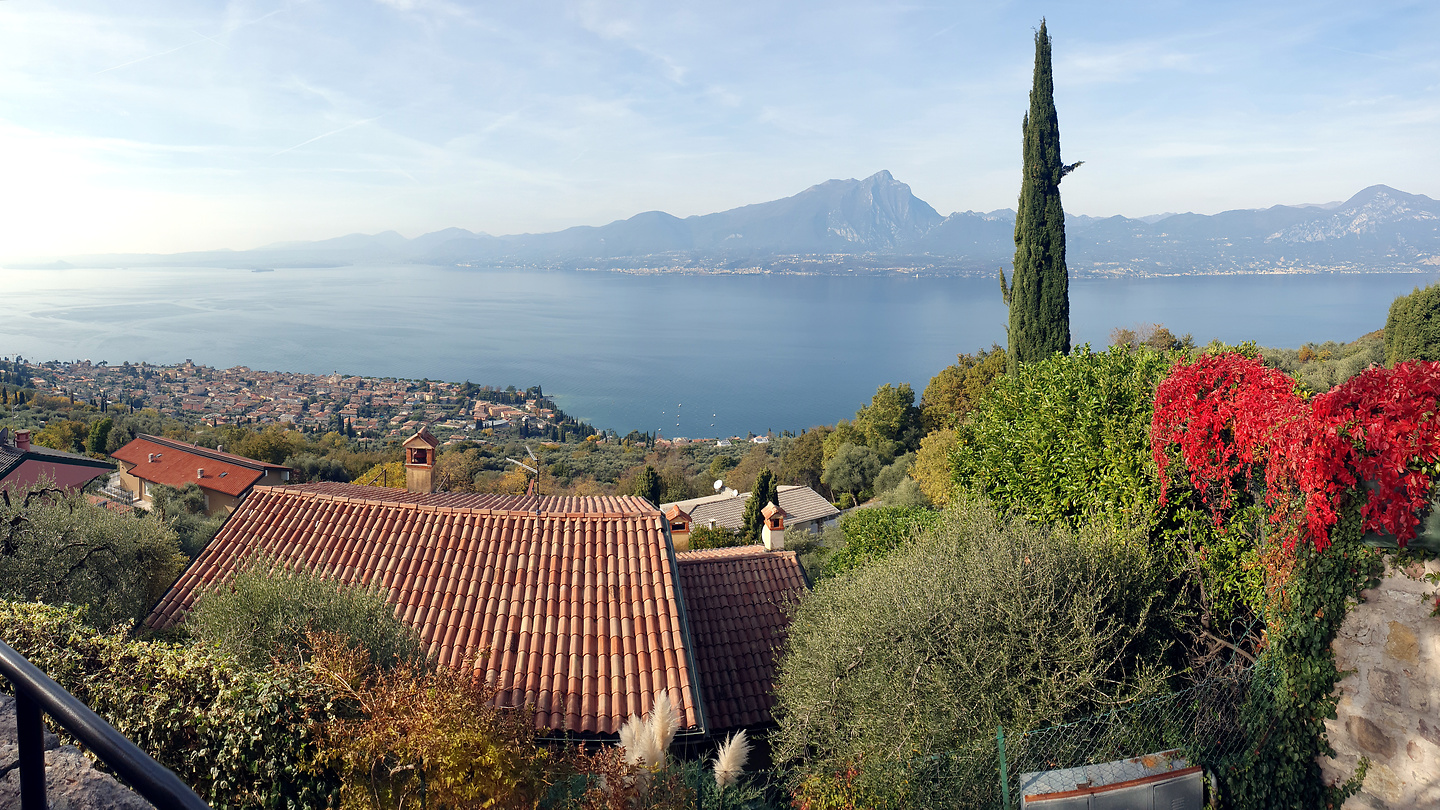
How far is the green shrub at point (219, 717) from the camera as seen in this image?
445 centimetres

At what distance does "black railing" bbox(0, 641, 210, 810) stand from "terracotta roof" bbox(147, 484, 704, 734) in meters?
6.44

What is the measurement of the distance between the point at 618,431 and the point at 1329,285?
158 m

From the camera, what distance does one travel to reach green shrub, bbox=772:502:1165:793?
514 cm

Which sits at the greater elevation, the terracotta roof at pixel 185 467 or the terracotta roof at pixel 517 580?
the terracotta roof at pixel 517 580

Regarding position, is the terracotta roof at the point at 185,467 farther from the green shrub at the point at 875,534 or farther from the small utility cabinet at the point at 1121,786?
the small utility cabinet at the point at 1121,786

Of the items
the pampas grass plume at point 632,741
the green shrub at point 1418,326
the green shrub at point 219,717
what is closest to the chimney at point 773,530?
the pampas grass plume at point 632,741

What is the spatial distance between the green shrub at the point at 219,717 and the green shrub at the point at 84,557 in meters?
3.71

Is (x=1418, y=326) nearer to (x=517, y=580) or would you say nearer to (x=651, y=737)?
(x=517, y=580)

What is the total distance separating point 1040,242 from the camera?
1756cm

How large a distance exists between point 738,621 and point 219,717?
570 centimetres

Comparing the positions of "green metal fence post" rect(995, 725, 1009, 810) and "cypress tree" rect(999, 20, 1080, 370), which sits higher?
"cypress tree" rect(999, 20, 1080, 370)

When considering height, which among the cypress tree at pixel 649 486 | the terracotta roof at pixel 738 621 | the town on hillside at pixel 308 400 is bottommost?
the town on hillside at pixel 308 400

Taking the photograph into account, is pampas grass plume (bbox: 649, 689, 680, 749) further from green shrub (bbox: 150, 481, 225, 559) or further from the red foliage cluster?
green shrub (bbox: 150, 481, 225, 559)

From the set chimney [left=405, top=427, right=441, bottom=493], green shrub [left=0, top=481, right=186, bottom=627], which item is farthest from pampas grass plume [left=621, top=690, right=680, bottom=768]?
chimney [left=405, top=427, right=441, bottom=493]
